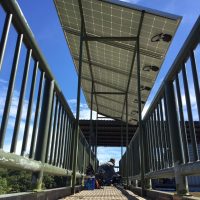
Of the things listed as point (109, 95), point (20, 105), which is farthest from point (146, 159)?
point (109, 95)

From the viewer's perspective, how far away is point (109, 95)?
17.8m

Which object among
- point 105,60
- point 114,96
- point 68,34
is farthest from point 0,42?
point 114,96

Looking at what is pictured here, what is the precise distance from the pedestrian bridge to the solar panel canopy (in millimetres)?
37

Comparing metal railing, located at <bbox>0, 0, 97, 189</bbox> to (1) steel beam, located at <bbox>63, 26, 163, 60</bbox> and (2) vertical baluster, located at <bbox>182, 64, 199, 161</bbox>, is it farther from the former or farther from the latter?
(1) steel beam, located at <bbox>63, 26, 163, 60</bbox>

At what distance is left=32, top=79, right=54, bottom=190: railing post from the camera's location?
3.66 meters

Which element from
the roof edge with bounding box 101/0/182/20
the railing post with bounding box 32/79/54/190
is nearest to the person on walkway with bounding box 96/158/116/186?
the roof edge with bounding box 101/0/182/20

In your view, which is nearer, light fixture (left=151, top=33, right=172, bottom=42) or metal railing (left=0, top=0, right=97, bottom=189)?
metal railing (left=0, top=0, right=97, bottom=189)

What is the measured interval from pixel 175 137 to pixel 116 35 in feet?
24.2

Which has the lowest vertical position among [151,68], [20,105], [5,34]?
[20,105]

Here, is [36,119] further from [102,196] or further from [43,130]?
[102,196]

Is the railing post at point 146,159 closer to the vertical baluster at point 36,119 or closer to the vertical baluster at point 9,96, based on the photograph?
the vertical baluster at point 36,119

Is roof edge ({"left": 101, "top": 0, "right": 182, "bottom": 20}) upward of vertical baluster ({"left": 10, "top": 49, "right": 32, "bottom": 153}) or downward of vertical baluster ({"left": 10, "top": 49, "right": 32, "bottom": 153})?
upward

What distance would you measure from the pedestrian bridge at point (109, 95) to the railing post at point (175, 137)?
1 cm

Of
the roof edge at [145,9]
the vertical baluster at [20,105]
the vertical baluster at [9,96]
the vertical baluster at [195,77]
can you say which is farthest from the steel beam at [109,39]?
the vertical baluster at [9,96]
